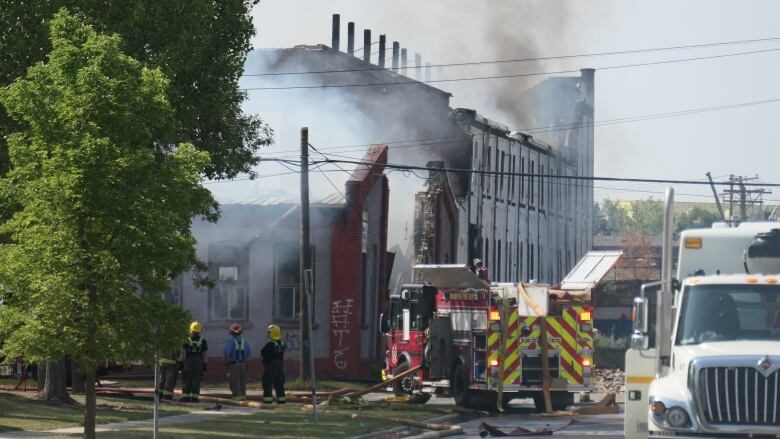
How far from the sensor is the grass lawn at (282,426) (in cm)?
2070

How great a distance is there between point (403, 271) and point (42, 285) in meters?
32.0

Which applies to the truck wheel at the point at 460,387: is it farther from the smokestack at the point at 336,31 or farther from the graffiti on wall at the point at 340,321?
the smokestack at the point at 336,31

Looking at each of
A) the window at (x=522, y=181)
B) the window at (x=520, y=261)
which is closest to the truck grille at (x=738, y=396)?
the window at (x=522, y=181)

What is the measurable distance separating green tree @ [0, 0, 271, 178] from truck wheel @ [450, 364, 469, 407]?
5.95 metres

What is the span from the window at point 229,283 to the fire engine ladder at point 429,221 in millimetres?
8534

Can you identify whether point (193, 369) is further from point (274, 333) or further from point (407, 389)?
point (407, 389)

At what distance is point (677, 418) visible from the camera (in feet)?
41.9

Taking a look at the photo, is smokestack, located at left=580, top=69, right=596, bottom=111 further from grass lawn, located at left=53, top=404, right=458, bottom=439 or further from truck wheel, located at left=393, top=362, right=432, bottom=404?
grass lawn, located at left=53, top=404, right=458, bottom=439

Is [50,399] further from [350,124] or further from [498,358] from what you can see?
[350,124]

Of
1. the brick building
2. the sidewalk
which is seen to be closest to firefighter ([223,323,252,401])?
the sidewalk

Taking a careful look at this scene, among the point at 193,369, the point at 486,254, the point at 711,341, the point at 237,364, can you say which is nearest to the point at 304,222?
the point at 237,364

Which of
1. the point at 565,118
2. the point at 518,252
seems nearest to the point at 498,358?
the point at 518,252

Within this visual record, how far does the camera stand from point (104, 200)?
16.1m

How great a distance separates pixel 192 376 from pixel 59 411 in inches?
162
